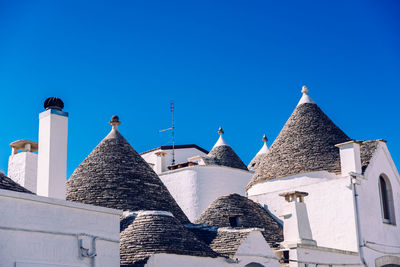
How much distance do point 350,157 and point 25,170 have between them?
10982 millimetres

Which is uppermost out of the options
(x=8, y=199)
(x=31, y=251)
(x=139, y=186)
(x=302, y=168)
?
(x=302, y=168)

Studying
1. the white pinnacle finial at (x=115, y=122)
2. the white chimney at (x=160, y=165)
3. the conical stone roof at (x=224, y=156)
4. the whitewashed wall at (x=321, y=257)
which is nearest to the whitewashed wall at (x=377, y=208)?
the whitewashed wall at (x=321, y=257)

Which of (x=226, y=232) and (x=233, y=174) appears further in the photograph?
(x=233, y=174)

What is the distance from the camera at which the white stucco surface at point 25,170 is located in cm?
1507

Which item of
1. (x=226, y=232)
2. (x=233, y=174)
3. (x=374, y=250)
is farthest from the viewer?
(x=233, y=174)

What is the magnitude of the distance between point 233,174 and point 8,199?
1988cm

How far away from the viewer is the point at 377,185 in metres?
21.9

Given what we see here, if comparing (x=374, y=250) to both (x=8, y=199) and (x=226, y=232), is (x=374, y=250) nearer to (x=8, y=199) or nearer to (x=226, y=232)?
(x=226, y=232)

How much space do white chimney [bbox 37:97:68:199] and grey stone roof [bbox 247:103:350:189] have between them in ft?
36.5

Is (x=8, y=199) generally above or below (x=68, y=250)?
above

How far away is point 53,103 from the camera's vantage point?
13.5 meters

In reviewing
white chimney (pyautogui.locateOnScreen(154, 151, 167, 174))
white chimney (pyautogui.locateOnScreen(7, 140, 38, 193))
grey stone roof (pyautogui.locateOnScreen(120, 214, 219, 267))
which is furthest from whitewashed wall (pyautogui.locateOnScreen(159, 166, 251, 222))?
grey stone roof (pyautogui.locateOnScreen(120, 214, 219, 267))

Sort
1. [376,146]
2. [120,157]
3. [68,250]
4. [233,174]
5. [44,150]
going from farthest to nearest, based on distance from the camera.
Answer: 1. [233,174]
2. [376,146]
3. [120,157]
4. [44,150]
5. [68,250]

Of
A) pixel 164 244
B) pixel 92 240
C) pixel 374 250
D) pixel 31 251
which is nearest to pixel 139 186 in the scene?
pixel 164 244
